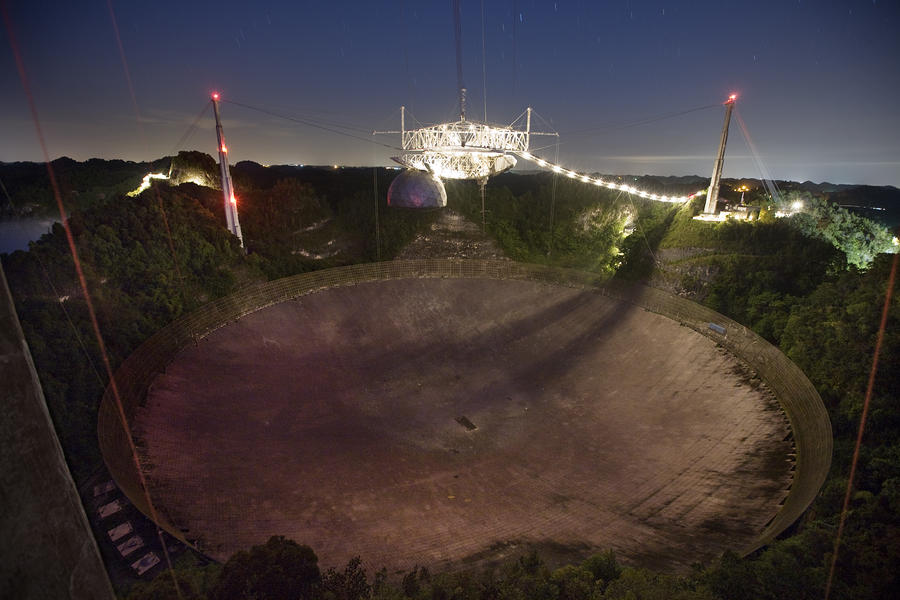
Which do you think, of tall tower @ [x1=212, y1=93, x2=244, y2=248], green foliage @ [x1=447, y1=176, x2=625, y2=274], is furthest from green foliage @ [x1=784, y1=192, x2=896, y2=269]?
tall tower @ [x1=212, y1=93, x2=244, y2=248]

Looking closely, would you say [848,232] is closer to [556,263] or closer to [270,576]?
[556,263]

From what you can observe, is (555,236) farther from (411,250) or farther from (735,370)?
(735,370)

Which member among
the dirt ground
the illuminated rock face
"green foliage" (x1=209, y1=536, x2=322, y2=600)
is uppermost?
the illuminated rock face

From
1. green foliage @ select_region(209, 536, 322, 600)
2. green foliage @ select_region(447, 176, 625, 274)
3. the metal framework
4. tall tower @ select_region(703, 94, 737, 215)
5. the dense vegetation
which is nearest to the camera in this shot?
green foliage @ select_region(209, 536, 322, 600)

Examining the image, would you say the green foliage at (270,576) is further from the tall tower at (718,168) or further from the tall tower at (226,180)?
the tall tower at (718,168)

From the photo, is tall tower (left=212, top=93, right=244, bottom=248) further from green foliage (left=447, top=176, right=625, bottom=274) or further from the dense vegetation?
green foliage (left=447, top=176, right=625, bottom=274)

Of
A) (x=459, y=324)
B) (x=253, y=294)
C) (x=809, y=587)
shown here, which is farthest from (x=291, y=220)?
(x=809, y=587)
